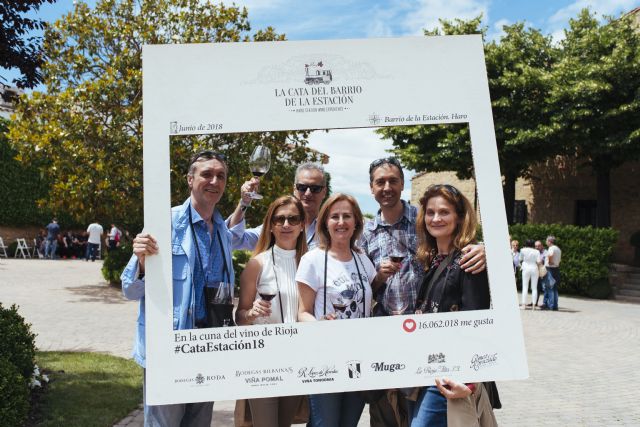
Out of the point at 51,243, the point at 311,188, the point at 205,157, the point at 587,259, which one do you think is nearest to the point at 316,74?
the point at 205,157

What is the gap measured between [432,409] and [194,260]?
4.78 feet

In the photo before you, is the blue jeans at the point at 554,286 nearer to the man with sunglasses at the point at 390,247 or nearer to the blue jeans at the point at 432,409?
the man with sunglasses at the point at 390,247

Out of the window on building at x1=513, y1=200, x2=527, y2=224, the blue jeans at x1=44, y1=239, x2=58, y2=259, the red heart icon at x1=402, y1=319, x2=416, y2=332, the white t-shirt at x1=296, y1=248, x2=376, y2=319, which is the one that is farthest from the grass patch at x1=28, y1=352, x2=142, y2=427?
the window on building at x1=513, y1=200, x2=527, y2=224

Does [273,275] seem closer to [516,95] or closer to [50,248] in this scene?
[516,95]

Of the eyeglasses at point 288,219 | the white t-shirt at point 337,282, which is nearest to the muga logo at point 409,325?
the white t-shirt at point 337,282

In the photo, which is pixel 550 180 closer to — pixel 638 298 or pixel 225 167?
pixel 638 298

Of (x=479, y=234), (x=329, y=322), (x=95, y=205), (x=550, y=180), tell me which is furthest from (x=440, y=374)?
(x=550, y=180)

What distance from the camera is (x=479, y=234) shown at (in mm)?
2977

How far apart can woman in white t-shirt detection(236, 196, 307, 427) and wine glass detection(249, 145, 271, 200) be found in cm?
18

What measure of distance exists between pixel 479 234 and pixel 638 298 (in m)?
19.9

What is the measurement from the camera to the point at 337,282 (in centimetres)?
277

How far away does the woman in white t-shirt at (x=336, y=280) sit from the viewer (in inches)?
107

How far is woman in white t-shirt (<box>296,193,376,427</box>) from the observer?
2.71 metres

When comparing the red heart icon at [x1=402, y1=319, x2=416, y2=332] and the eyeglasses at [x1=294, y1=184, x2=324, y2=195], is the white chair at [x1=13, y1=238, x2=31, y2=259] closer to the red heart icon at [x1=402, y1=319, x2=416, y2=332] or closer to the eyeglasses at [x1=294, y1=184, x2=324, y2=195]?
the eyeglasses at [x1=294, y1=184, x2=324, y2=195]
